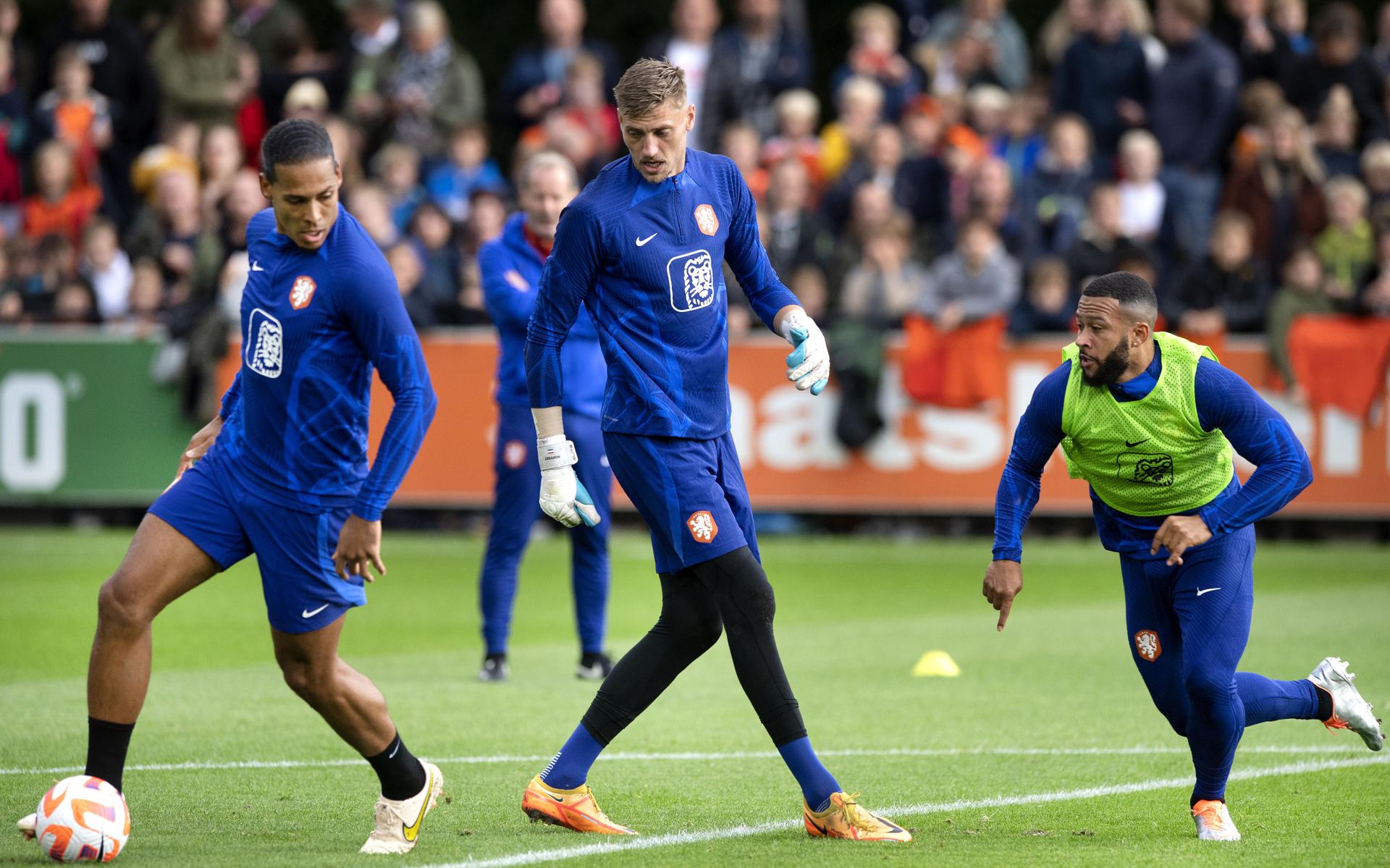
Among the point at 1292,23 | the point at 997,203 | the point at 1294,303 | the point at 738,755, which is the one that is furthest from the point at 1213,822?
the point at 1292,23

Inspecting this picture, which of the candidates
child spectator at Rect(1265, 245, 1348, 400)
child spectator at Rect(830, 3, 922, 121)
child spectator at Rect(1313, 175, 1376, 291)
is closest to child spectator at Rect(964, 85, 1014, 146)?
child spectator at Rect(830, 3, 922, 121)

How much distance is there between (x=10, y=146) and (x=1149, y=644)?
51.0ft

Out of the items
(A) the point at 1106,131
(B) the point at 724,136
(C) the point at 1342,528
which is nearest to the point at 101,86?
(B) the point at 724,136

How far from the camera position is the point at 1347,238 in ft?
52.5

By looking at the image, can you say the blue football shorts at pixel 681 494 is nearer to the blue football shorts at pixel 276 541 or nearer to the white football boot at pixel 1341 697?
the blue football shorts at pixel 276 541

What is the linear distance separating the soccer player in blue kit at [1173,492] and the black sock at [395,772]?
209 centimetres

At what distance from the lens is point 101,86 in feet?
64.8

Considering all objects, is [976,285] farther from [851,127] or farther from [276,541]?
[276,541]

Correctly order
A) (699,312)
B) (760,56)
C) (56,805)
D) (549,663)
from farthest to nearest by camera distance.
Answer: (760,56)
(549,663)
(699,312)
(56,805)

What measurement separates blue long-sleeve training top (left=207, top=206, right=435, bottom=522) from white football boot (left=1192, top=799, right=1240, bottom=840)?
2930 mm

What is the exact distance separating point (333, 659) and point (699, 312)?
66.3 inches

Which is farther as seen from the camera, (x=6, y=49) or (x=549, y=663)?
(x=6, y=49)

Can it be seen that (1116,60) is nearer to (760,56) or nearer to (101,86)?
(760,56)

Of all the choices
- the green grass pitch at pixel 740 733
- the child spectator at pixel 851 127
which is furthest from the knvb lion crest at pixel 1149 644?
the child spectator at pixel 851 127
